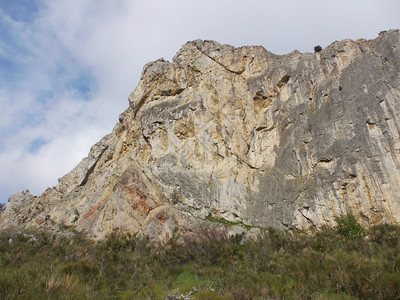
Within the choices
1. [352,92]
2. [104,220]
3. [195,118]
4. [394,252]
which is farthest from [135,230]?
[352,92]

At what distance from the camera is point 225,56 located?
104 ft

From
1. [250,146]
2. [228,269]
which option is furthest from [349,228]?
[250,146]

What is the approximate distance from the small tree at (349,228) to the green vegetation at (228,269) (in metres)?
0.06

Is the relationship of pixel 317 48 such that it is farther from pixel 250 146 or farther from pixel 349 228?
pixel 349 228

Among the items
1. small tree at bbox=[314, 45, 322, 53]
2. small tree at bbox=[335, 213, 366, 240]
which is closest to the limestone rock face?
small tree at bbox=[335, 213, 366, 240]

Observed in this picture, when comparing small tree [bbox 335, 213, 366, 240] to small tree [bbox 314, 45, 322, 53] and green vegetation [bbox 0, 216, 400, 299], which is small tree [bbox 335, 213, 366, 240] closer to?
green vegetation [bbox 0, 216, 400, 299]

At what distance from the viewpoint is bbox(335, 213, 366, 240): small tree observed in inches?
604

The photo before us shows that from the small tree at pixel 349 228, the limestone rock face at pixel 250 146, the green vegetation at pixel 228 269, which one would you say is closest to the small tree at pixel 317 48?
the limestone rock face at pixel 250 146

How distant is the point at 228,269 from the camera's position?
1221 cm

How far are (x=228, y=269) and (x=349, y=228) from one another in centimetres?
879

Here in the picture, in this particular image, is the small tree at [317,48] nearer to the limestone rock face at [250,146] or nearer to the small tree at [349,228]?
the limestone rock face at [250,146]

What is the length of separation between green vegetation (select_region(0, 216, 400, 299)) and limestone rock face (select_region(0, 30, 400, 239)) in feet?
10.0

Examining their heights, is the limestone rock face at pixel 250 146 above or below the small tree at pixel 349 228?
above

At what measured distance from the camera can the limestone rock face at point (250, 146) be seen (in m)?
18.4
